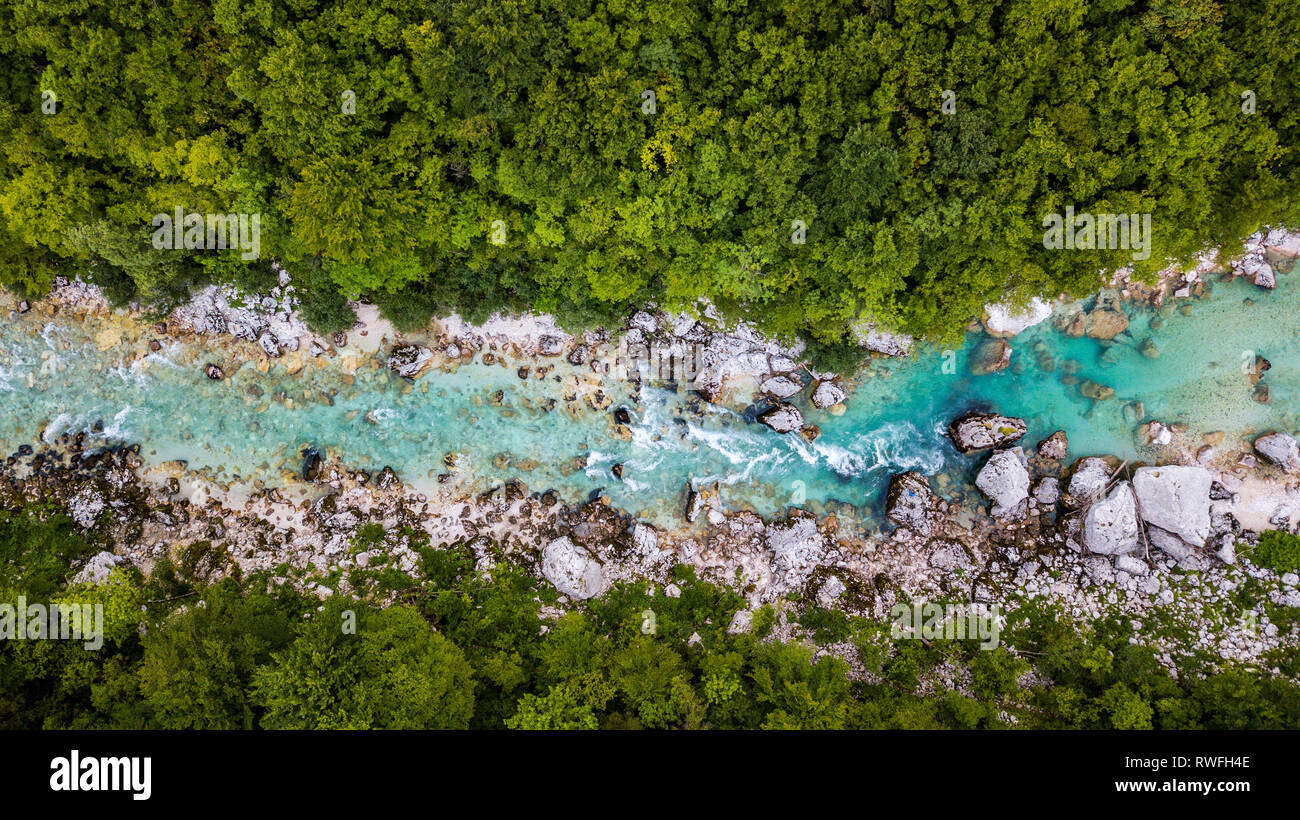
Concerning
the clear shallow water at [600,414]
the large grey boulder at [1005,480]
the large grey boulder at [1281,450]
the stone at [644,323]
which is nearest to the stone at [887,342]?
the clear shallow water at [600,414]

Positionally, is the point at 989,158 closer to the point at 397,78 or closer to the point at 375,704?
the point at 397,78

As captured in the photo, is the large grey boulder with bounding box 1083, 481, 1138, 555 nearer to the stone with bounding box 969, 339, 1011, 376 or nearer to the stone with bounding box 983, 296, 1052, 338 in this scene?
the stone with bounding box 969, 339, 1011, 376

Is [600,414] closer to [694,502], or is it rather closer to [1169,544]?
[694,502]

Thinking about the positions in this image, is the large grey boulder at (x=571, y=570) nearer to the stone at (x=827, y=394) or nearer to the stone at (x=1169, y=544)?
the stone at (x=827, y=394)

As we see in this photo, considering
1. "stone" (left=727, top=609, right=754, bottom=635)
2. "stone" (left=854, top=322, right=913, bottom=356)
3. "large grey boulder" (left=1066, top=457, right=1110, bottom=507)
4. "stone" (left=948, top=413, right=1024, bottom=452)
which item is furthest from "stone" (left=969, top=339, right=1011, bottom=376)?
"stone" (left=727, top=609, right=754, bottom=635)

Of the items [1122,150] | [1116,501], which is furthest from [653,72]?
[1116,501]
